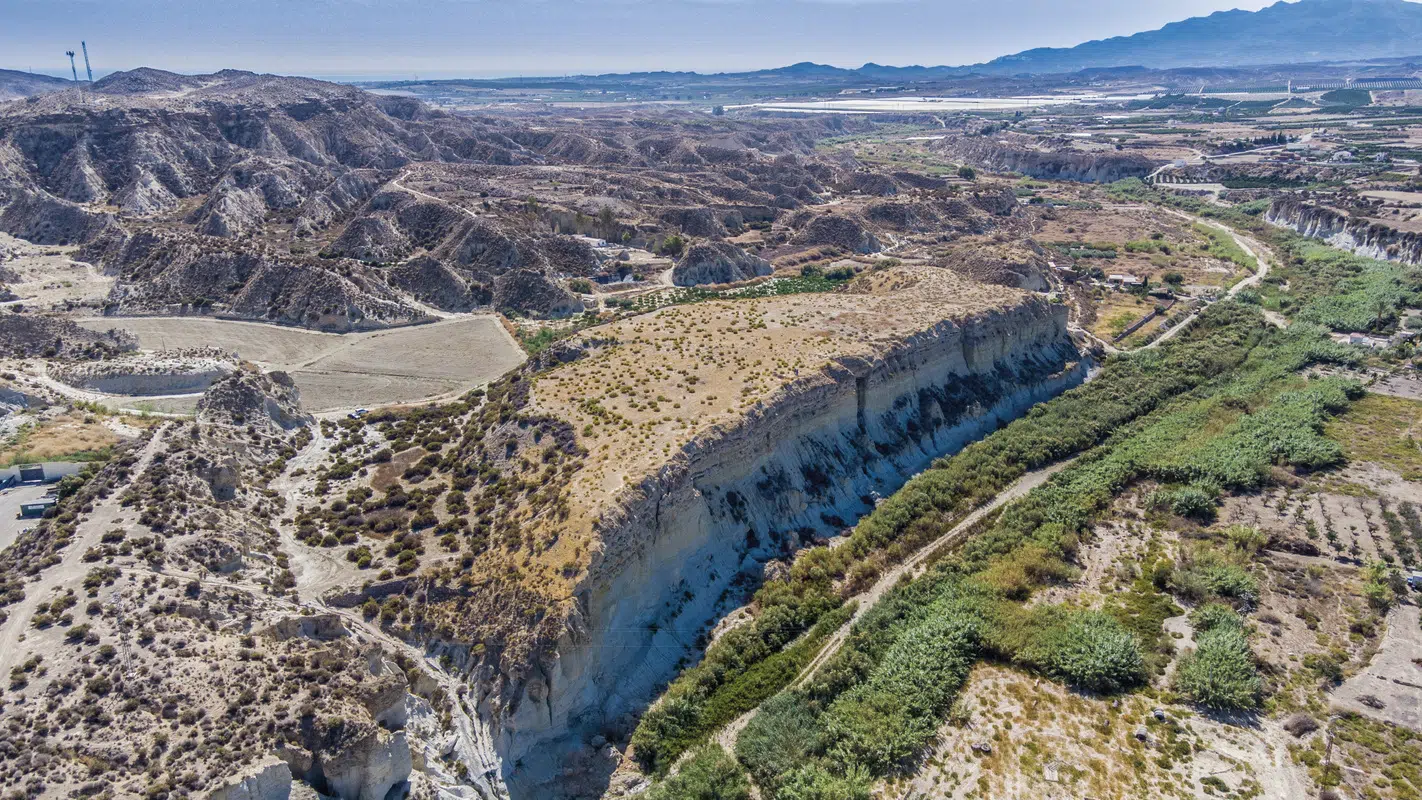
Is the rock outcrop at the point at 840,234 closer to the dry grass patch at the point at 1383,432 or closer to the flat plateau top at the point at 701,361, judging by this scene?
the flat plateau top at the point at 701,361

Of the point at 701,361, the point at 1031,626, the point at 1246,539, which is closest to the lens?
the point at 1031,626

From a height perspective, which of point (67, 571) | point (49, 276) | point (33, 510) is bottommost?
point (33, 510)

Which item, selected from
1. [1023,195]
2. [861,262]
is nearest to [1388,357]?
[861,262]

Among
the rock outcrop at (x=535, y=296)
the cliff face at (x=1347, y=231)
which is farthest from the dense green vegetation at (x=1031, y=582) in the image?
the cliff face at (x=1347, y=231)

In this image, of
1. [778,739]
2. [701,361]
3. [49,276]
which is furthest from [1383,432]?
[49,276]

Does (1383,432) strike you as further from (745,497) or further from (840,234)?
(840,234)
